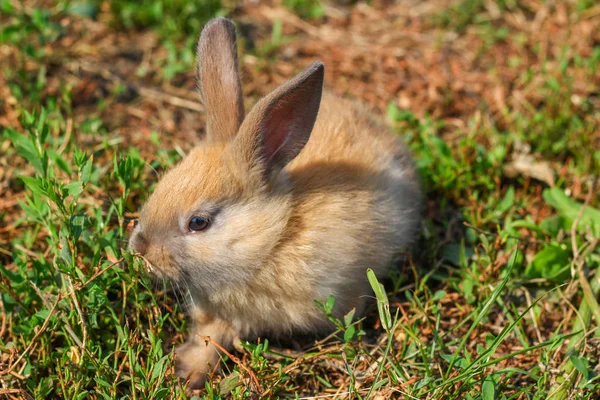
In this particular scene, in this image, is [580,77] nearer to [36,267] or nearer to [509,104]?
[509,104]

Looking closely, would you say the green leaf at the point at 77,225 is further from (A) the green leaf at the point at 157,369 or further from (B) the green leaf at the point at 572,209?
(B) the green leaf at the point at 572,209

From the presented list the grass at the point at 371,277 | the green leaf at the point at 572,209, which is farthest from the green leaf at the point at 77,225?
the green leaf at the point at 572,209

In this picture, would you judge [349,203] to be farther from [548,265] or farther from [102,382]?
[102,382]

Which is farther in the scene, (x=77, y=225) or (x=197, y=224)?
(x=197, y=224)

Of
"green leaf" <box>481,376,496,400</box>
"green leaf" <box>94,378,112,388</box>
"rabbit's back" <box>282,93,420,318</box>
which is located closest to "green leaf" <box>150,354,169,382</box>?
"green leaf" <box>94,378,112,388</box>

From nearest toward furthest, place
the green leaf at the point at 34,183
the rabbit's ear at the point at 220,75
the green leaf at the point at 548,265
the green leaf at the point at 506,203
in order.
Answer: the green leaf at the point at 34,183
the rabbit's ear at the point at 220,75
the green leaf at the point at 548,265
the green leaf at the point at 506,203

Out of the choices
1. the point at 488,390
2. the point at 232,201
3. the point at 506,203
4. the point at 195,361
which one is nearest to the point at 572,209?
the point at 506,203

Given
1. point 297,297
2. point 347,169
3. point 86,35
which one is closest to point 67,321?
point 297,297
